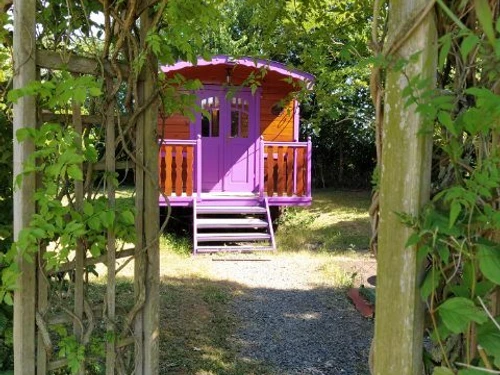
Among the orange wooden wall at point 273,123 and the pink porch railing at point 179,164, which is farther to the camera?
the orange wooden wall at point 273,123

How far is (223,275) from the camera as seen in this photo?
22.8 ft

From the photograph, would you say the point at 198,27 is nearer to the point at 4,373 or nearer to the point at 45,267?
the point at 45,267

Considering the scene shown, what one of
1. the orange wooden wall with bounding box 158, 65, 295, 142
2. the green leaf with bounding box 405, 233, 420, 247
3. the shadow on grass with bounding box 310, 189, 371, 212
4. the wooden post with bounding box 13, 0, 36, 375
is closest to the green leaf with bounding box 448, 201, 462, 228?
the green leaf with bounding box 405, 233, 420, 247

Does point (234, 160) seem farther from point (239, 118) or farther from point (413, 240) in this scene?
point (413, 240)

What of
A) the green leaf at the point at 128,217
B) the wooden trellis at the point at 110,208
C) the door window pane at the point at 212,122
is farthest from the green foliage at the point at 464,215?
the door window pane at the point at 212,122

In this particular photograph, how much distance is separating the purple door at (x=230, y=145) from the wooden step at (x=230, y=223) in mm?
1344

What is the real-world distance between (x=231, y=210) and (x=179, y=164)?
4.37 ft

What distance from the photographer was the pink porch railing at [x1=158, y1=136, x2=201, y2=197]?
895cm

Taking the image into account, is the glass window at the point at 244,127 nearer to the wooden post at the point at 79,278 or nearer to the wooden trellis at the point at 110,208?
the wooden trellis at the point at 110,208

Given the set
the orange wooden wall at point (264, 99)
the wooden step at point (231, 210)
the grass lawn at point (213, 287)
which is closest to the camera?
the grass lawn at point (213, 287)

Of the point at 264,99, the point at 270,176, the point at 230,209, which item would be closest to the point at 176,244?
the point at 230,209

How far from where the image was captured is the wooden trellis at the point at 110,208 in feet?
6.41

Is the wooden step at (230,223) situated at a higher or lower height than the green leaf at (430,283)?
lower

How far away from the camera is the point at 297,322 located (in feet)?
16.5
